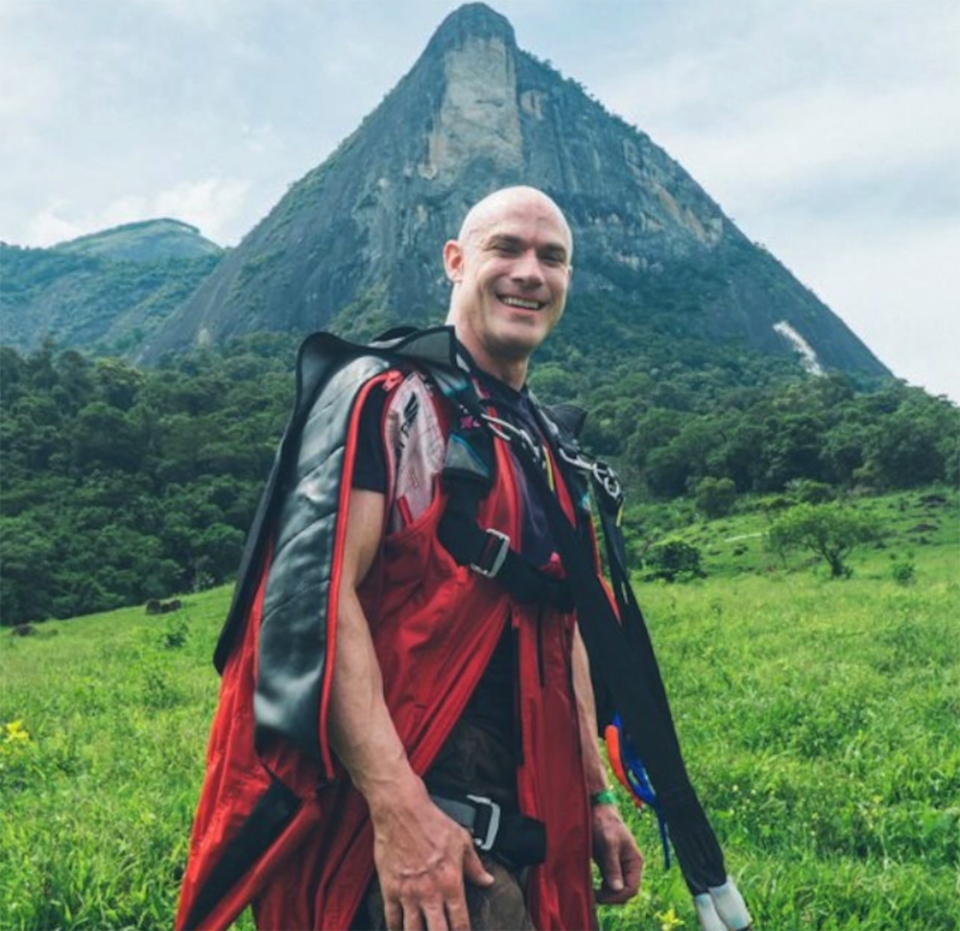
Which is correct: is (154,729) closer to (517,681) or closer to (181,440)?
(517,681)

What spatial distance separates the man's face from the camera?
2346 mm

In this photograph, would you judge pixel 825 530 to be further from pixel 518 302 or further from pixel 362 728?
pixel 362 728

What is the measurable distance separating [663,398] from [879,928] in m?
95.4

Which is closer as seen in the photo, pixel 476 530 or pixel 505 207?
pixel 476 530

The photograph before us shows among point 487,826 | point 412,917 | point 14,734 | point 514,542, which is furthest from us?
point 14,734


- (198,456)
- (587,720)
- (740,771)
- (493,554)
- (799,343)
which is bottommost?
(198,456)

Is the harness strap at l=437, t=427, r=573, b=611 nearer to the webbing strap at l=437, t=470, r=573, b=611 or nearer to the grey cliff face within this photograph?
the webbing strap at l=437, t=470, r=573, b=611

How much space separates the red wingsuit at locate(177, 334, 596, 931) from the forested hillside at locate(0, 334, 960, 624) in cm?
4066

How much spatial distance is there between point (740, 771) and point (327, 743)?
187 inches

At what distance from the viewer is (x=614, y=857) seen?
2484mm

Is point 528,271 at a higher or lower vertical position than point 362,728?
higher

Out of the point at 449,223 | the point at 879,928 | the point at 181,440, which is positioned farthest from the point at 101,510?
the point at 449,223

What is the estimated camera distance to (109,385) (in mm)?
74188

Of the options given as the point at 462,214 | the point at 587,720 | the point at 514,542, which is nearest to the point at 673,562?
the point at 587,720
